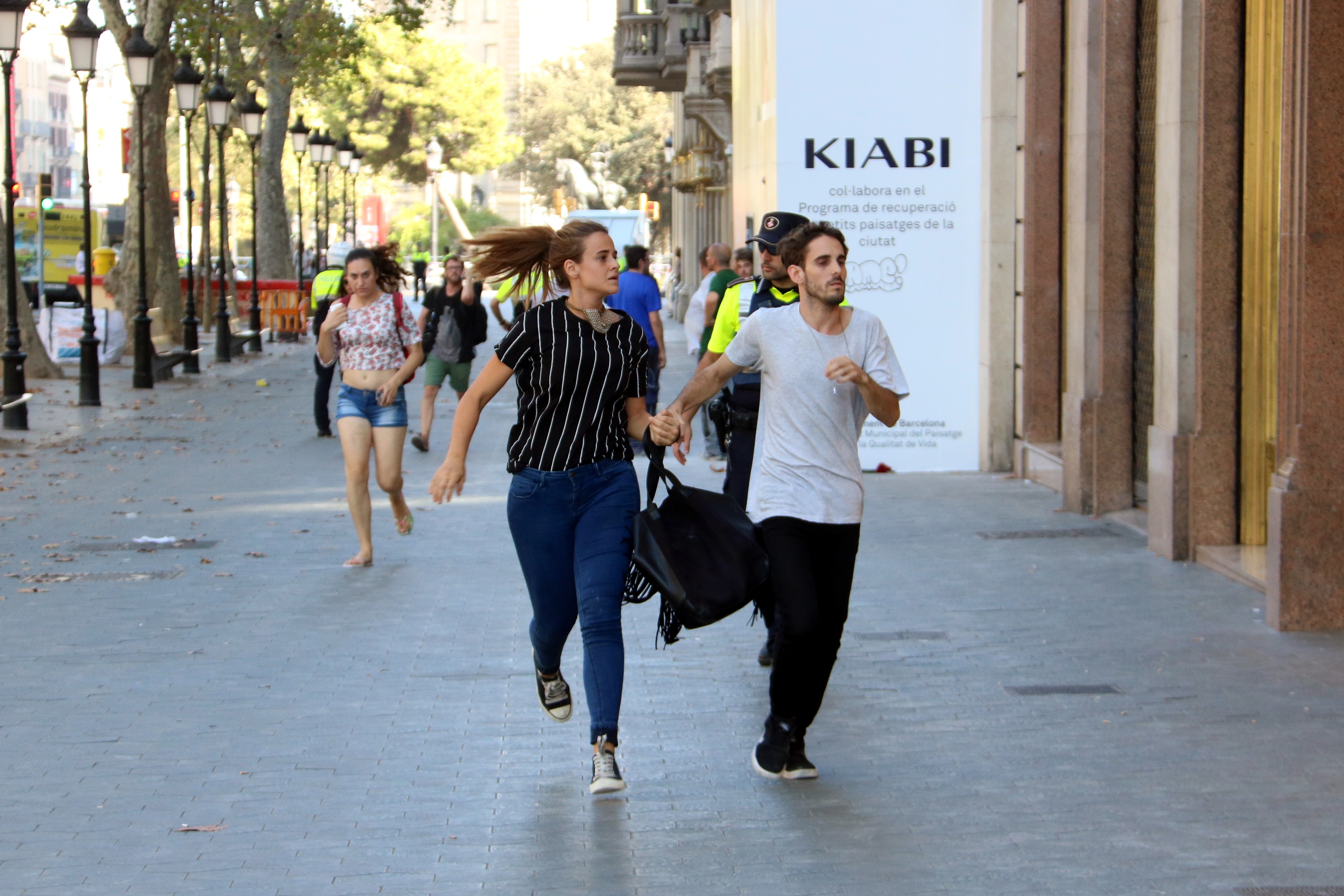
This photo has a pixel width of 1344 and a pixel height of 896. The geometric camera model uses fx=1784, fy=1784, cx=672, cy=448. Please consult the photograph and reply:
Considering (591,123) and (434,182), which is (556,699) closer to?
(434,182)

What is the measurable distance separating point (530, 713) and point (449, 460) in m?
1.44

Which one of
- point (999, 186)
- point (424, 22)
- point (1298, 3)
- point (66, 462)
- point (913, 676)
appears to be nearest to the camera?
point (913, 676)

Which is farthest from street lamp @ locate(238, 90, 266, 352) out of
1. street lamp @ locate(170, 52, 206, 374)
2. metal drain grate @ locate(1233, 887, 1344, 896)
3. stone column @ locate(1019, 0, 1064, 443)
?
metal drain grate @ locate(1233, 887, 1344, 896)

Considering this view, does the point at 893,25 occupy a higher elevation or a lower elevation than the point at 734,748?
higher

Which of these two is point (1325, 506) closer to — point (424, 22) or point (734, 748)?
point (734, 748)

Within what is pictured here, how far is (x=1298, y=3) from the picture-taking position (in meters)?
7.84

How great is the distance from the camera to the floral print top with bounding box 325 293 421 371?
9875 millimetres

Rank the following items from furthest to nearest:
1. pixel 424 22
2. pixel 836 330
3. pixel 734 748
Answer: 1. pixel 424 22
2. pixel 734 748
3. pixel 836 330

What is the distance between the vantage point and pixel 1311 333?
313 inches

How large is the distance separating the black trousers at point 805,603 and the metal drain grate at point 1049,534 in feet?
17.3

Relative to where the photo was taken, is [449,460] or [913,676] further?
[913,676]

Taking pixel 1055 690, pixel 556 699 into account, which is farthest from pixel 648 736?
pixel 1055 690

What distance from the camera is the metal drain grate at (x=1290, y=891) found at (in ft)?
15.3

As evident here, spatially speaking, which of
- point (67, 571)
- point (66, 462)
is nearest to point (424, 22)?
point (66, 462)
